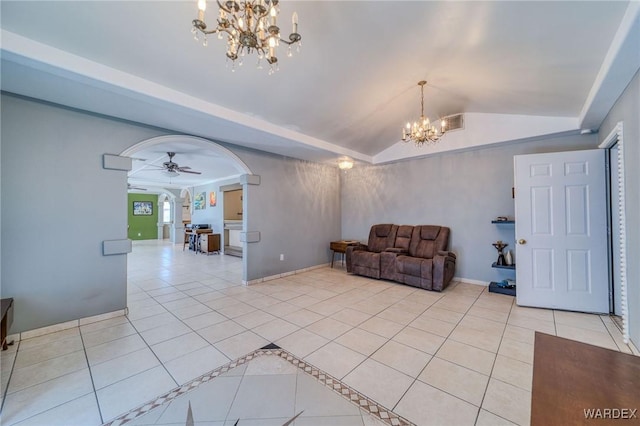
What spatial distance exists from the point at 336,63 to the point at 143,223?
1324 centimetres

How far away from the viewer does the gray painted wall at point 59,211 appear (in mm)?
2619

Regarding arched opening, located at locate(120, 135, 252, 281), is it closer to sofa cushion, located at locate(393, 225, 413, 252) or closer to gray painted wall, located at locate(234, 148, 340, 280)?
gray painted wall, located at locate(234, 148, 340, 280)

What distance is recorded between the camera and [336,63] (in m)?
2.69

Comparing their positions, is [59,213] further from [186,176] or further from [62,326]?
[186,176]

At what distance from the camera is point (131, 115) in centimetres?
312

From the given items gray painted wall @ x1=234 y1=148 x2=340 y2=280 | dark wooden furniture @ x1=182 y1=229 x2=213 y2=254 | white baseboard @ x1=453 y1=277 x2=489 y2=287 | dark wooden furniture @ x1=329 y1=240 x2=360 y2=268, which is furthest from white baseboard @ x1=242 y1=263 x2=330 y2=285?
dark wooden furniture @ x1=182 y1=229 x2=213 y2=254

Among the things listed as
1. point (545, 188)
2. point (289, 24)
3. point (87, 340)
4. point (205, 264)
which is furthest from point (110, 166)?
point (545, 188)

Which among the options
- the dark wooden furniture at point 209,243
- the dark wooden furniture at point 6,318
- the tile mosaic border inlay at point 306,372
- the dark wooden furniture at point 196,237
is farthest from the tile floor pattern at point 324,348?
the dark wooden furniture at point 196,237

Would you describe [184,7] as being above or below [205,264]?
above

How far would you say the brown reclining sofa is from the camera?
13.6 ft

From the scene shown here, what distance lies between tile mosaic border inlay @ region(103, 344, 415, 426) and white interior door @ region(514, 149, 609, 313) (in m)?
2.95

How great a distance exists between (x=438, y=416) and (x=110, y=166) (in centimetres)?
411

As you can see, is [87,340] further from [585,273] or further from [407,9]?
[585,273]

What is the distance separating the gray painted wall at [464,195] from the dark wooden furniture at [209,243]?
17.9 ft
